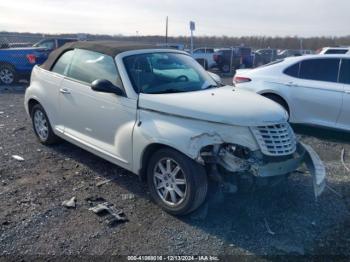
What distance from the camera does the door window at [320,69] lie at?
274 inches

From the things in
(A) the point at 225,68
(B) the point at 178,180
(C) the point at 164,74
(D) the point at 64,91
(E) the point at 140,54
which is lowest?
(A) the point at 225,68

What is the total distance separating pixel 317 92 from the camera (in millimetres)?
6922

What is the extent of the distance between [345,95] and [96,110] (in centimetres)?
462

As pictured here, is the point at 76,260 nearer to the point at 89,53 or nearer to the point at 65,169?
the point at 65,169

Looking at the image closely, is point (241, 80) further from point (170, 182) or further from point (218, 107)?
point (170, 182)

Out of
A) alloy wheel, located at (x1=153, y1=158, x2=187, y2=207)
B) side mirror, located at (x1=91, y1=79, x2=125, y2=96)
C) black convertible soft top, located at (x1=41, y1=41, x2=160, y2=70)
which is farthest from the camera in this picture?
black convertible soft top, located at (x1=41, y1=41, x2=160, y2=70)

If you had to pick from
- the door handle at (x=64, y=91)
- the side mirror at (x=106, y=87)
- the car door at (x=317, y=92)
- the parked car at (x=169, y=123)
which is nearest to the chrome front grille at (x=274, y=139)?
the parked car at (x=169, y=123)

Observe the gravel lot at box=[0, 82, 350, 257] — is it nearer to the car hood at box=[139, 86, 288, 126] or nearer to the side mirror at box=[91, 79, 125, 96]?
the car hood at box=[139, 86, 288, 126]

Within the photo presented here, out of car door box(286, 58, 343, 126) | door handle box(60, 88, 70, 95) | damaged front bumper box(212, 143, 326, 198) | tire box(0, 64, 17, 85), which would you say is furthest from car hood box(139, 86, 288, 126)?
tire box(0, 64, 17, 85)

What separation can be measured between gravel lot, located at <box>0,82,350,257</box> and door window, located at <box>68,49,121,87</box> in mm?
1345

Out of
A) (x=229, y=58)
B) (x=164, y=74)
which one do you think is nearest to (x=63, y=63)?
(x=164, y=74)

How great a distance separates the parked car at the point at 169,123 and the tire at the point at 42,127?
510mm

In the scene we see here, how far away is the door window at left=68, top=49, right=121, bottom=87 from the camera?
4.62m

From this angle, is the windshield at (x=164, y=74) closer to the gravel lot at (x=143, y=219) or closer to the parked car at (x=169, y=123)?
the parked car at (x=169, y=123)
